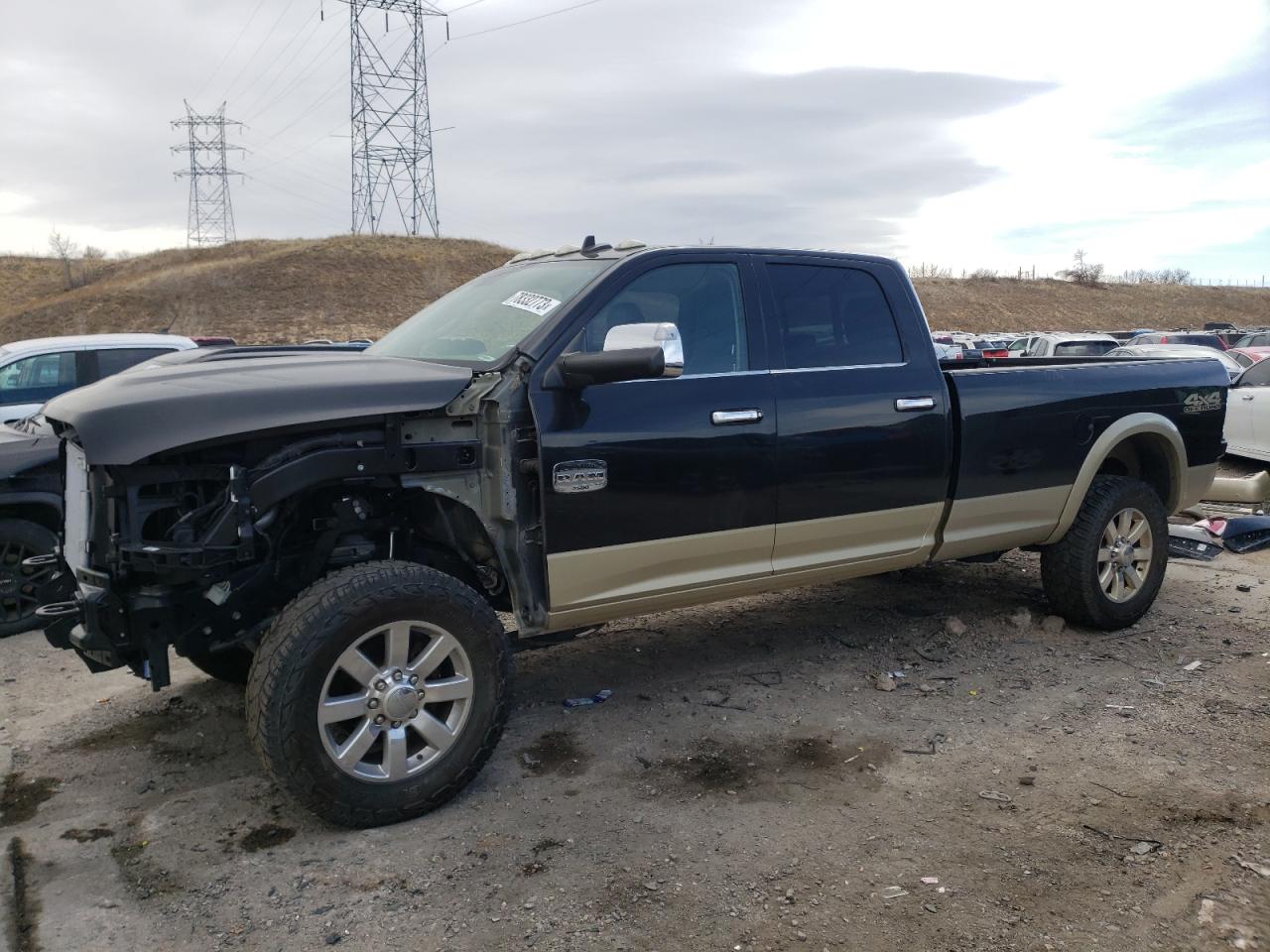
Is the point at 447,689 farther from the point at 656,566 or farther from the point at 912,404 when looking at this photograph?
the point at 912,404

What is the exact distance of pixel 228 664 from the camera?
15.9 ft

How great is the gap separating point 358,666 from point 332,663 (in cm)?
10

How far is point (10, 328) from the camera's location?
46344mm

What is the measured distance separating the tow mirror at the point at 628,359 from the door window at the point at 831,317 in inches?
35.3

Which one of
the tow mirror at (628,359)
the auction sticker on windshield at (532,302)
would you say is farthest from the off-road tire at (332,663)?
the auction sticker on windshield at (532,302)

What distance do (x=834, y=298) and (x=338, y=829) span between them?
312 cm

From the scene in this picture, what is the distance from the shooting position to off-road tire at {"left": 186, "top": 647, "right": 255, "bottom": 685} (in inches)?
185

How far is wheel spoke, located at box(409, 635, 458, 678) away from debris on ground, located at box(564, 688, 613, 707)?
4.18 feet

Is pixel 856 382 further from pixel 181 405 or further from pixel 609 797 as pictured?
pixel 181 405

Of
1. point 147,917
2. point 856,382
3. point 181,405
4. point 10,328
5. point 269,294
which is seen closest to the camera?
point 147,917

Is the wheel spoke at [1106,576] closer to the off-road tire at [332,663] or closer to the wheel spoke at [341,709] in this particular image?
the off-road tire at [332,663]

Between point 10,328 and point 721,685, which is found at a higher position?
point 10,328

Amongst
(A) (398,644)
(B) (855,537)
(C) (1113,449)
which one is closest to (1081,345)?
(C) (1113,449)

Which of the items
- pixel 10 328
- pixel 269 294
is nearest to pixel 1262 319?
pixel 269 294
